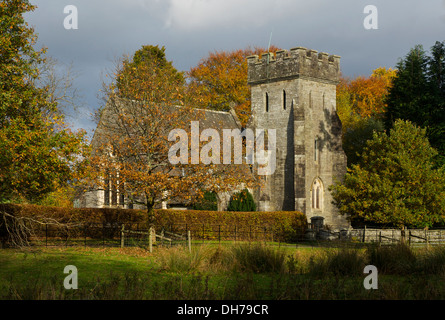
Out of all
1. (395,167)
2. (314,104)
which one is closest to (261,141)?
(314,104)

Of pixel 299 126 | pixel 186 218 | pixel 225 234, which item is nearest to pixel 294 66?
pixel 299 126

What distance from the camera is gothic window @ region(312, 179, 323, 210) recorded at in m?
42.4

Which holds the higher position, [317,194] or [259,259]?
[317,194]

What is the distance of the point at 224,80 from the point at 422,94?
2043 cm

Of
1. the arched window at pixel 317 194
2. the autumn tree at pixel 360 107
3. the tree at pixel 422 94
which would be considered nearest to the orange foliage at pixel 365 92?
the autumn tree at pixel 360 107

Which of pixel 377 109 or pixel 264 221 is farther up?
pixel 377 109

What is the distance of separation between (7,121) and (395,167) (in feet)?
71.4

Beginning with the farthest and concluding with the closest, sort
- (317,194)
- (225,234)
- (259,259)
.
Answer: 1. (317,194)
2. (225,234)
3. (259,259)

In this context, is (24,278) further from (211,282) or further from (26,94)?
(26,94)

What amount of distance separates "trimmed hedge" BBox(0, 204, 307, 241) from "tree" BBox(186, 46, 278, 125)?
1765 cm

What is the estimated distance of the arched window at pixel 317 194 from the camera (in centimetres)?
4238

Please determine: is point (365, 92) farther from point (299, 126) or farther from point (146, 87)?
point (146, 87)

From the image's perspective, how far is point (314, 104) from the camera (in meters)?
42.7

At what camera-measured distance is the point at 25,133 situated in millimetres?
20000
